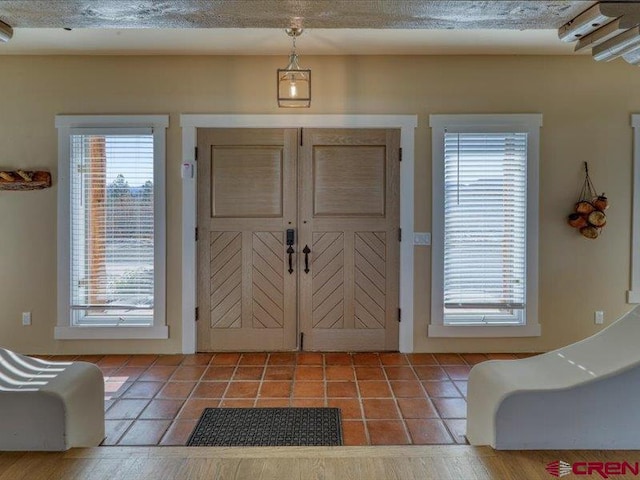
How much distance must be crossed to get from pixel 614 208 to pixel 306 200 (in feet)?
9.65

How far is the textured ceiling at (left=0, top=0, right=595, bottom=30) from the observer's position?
5.76 ft

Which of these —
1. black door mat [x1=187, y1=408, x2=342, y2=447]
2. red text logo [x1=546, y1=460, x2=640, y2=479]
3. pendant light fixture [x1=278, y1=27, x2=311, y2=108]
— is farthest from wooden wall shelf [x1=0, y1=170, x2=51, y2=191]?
red text logo [x1=546, y1=460, x2=640, y2=479]

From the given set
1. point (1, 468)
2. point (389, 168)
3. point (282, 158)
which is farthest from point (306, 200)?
point (1, 468)

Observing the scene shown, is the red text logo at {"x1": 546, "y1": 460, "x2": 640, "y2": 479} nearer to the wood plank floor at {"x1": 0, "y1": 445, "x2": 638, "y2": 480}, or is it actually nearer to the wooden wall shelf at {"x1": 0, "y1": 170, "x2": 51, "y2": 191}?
the wood plank floor at {"x1": 0, "y1": 445, "x2": 638, "y2": 480}

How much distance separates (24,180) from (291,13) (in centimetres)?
360

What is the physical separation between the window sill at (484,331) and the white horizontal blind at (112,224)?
2.77m

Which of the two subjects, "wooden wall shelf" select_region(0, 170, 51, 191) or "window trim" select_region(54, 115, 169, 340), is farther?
"window trim" select_region(54, 115, 169, 340)

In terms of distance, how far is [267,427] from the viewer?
3.04 meters

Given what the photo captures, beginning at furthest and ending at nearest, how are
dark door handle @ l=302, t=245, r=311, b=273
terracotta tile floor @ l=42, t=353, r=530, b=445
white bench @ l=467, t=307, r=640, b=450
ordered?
dark door handle @ l=302, t=245, r=311, b=273 < terracotta tile floor @ l=42, t=353, r=530, b=445 < white bench @ l=467, t=307, r=640, b=450

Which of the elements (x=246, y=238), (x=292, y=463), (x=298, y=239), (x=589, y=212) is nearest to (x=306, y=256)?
(x=298, y=239)

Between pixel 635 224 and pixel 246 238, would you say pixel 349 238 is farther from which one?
pixel 635 224

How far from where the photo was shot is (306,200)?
4.54m

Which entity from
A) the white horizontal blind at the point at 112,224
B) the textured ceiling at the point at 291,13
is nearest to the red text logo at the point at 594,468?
the textured ceiling at the point at 291,13

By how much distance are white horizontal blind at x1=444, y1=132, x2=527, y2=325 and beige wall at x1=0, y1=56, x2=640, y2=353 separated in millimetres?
212
